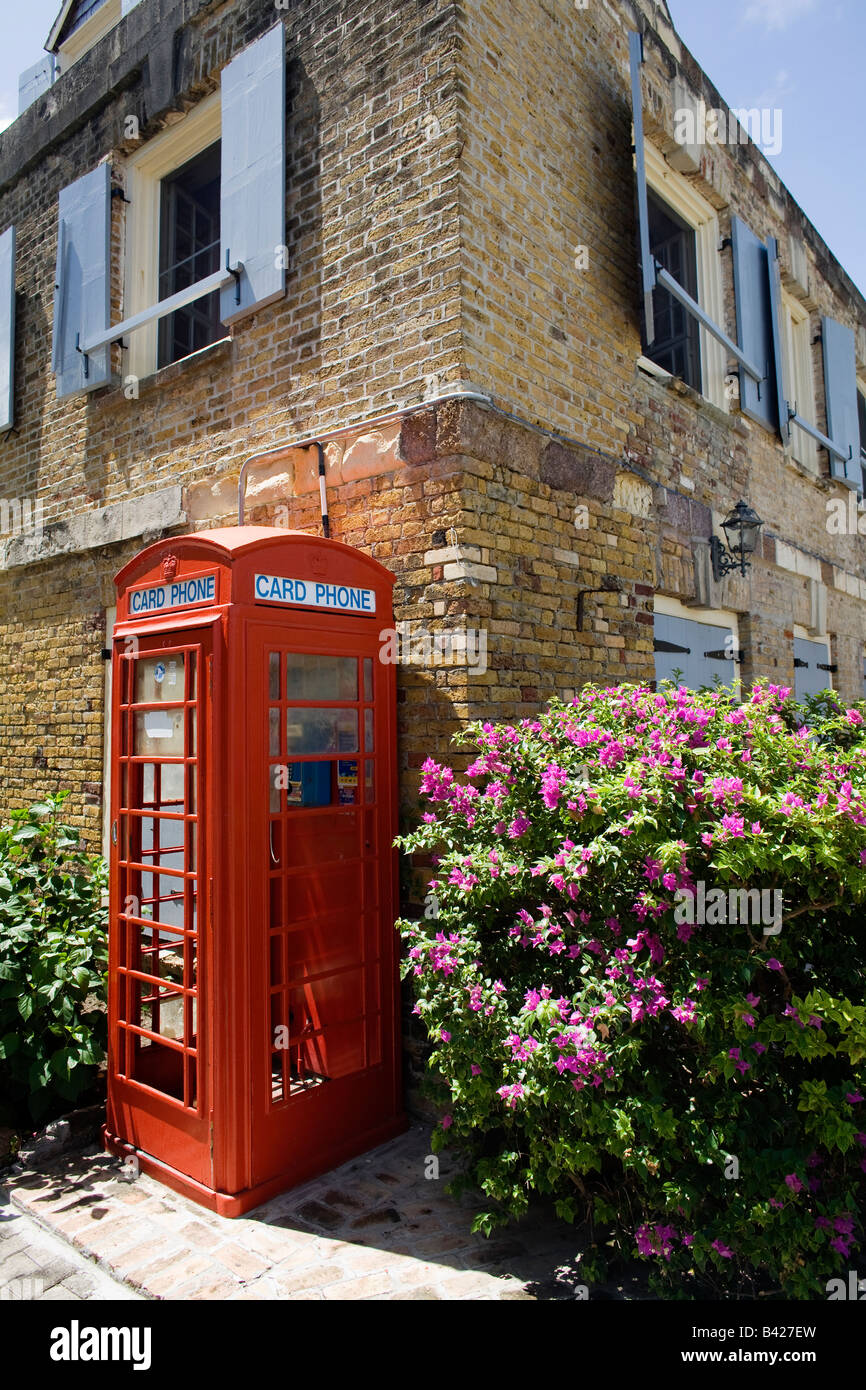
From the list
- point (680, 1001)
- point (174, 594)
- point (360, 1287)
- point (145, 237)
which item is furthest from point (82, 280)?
point (360, 1287)

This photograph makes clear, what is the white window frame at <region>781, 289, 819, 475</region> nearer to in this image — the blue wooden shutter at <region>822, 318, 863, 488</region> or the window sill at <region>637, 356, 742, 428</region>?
the blue wooden shutter at <region>822, 318, 863, 488</region>

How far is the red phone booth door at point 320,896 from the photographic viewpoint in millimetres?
3652

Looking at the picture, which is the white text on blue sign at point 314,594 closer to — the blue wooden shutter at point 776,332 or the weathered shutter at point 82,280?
the weathered shutter at point 82,280

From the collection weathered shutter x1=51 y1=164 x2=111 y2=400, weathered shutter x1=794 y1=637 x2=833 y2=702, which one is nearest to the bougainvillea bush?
weathered shutter x1=51 y1=164 x2=111 y2=400

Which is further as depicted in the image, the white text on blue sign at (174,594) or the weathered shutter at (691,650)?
the weathered shutter at (691,650)

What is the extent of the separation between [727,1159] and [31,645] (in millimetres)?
6992

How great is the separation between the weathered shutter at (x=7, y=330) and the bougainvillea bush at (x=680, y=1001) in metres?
6.92

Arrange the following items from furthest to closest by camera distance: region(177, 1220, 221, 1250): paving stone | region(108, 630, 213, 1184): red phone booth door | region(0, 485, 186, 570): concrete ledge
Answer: region(0, 485, 186, 570): concrete ledge
region(108, 630, 213, 1184): red phone booth door
region(177, 1220, 221, 1250): paving stone

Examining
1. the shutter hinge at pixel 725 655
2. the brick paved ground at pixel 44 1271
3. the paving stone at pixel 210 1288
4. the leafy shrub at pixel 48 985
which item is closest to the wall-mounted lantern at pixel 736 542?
the shutter hinge at pixel 725 655

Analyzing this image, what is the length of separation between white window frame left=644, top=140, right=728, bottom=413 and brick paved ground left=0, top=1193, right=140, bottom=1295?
709 cm

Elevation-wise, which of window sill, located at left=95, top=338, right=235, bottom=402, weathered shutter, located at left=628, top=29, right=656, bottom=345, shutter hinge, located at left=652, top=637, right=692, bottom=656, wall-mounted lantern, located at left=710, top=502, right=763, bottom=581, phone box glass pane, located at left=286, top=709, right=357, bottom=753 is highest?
weathered shutter, located at left=628, top=29, right=656, bottom=345

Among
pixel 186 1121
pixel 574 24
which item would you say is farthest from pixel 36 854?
pixel 574 24

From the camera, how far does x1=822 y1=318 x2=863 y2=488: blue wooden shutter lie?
1009 cm

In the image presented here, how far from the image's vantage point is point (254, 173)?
18.2 feet
